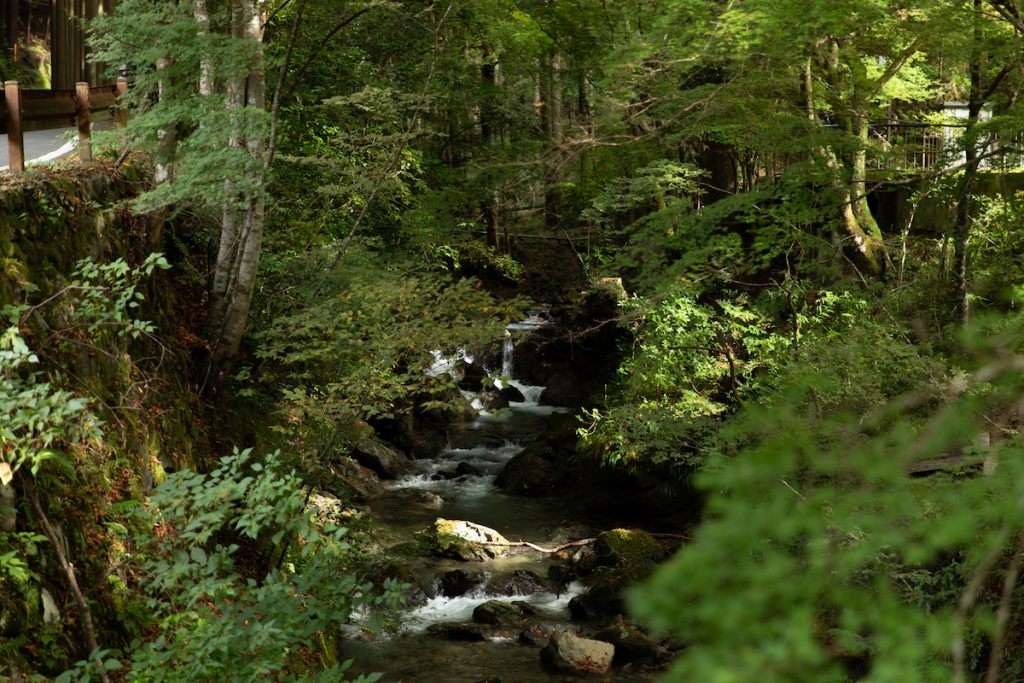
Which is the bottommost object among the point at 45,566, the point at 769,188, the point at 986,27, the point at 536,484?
the point at 536,484

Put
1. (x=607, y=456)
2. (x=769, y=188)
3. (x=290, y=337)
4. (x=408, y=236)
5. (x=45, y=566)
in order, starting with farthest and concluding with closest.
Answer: (x=408, y=236), (x=607, y=456), (x=290, y=337), (x=769, y=188), (x=45, y=566)

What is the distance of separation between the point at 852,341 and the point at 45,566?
8381 mm

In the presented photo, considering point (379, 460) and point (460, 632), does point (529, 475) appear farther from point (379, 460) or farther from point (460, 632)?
point (460, 632)

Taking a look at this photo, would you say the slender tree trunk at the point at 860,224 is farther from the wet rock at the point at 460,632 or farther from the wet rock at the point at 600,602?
the wet rock at the point at 460,632

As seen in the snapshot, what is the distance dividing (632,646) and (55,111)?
9085 mm

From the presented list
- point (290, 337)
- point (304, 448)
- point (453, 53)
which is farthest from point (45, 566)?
point (453, 53)

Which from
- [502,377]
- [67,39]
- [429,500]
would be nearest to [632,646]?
[502,377]

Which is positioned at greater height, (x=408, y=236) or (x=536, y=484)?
(x=408, y=236)

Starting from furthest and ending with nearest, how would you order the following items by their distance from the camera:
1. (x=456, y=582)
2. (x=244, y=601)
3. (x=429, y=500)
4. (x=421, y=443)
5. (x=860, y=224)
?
(x=421, y=443), (x=429, y=500), (x=860, y=224), (x=456, y=582), (x=244, y=601)

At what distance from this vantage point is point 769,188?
920 centimetres

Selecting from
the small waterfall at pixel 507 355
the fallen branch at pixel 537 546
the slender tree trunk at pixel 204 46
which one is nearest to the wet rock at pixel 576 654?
the fallen branch at pixel 537 546

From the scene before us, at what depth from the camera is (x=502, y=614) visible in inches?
464

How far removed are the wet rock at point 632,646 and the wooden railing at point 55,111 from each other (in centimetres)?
855

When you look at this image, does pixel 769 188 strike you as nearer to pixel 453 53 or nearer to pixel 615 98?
pixel 615 98
